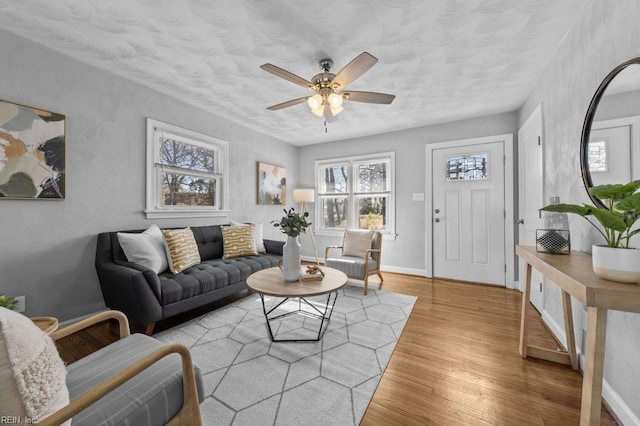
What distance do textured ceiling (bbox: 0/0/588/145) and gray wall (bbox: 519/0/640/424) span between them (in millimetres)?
212

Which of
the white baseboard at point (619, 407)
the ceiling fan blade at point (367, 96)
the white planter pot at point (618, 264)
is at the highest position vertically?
the ceiling fan blade at point (367, 96)

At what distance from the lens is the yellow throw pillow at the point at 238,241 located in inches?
127

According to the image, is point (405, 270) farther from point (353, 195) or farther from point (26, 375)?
point (26, 375)

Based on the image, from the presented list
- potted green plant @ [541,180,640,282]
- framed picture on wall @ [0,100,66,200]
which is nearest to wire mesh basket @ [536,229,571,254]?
potted green plant @ [541,180,640,282]

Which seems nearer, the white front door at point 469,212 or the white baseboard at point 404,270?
the white front door at point 469,212

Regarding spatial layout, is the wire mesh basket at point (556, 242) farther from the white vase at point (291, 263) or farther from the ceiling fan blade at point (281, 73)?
the ceiling fan blade at point (281, 73)

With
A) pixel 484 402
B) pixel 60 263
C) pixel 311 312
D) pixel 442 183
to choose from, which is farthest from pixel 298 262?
pixel 442 183

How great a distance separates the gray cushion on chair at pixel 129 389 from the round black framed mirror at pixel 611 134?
7.56ft

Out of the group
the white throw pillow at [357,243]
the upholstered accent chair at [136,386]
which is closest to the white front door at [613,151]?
the upholstered accent chair at [136,386]

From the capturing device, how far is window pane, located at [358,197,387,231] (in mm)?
4527

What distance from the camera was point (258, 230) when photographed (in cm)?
369

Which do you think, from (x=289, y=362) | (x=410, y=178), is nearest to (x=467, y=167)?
(x=410, y=178)

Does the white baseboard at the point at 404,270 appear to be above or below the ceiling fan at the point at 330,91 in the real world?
below

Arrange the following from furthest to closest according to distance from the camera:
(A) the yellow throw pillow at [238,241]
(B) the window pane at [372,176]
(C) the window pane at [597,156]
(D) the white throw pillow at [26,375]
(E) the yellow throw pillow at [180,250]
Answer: (B) the window pane at [372,176], (A) the yellow throw pillow at [238,241], (E) the yellow throw pillow at [180,250], (C) the window pane at [597,156], (D) the white throw pillow at [26,375]
